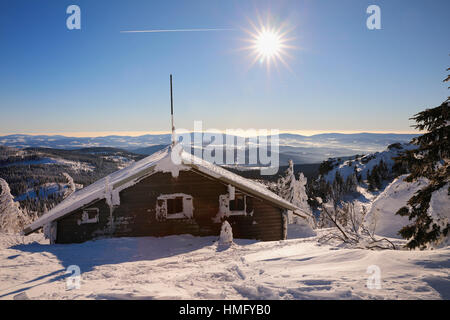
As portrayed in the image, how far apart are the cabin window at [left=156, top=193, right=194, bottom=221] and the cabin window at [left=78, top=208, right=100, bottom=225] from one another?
3.07 meters

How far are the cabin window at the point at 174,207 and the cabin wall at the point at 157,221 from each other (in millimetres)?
213

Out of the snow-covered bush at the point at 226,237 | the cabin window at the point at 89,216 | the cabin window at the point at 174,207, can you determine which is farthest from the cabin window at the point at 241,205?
the cabin window at the point at 89,216

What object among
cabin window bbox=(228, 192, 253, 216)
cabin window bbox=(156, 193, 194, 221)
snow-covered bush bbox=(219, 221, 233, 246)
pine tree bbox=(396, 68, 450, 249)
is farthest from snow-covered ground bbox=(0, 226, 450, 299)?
cabin window bbox=(228, 192, 253, 216)

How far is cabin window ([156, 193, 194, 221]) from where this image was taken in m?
12.3

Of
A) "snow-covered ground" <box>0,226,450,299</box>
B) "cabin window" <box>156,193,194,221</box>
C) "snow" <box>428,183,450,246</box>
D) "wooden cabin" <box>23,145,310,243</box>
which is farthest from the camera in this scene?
"cabin window" <box>156,193,194,221</box>

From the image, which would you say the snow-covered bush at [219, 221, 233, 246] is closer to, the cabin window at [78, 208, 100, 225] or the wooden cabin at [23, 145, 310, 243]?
the wooden cabin at [23, 145, 310, 243]

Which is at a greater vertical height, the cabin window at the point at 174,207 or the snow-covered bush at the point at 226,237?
the cabin window at the point at 174,207

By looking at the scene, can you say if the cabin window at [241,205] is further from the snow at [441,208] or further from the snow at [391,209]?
the snow at [441,208]

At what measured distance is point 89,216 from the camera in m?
12.0

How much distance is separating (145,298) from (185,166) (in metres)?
8.64

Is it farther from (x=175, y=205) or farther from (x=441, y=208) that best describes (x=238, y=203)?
(x=441, y=208)

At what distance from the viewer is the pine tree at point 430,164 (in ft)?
21.6
